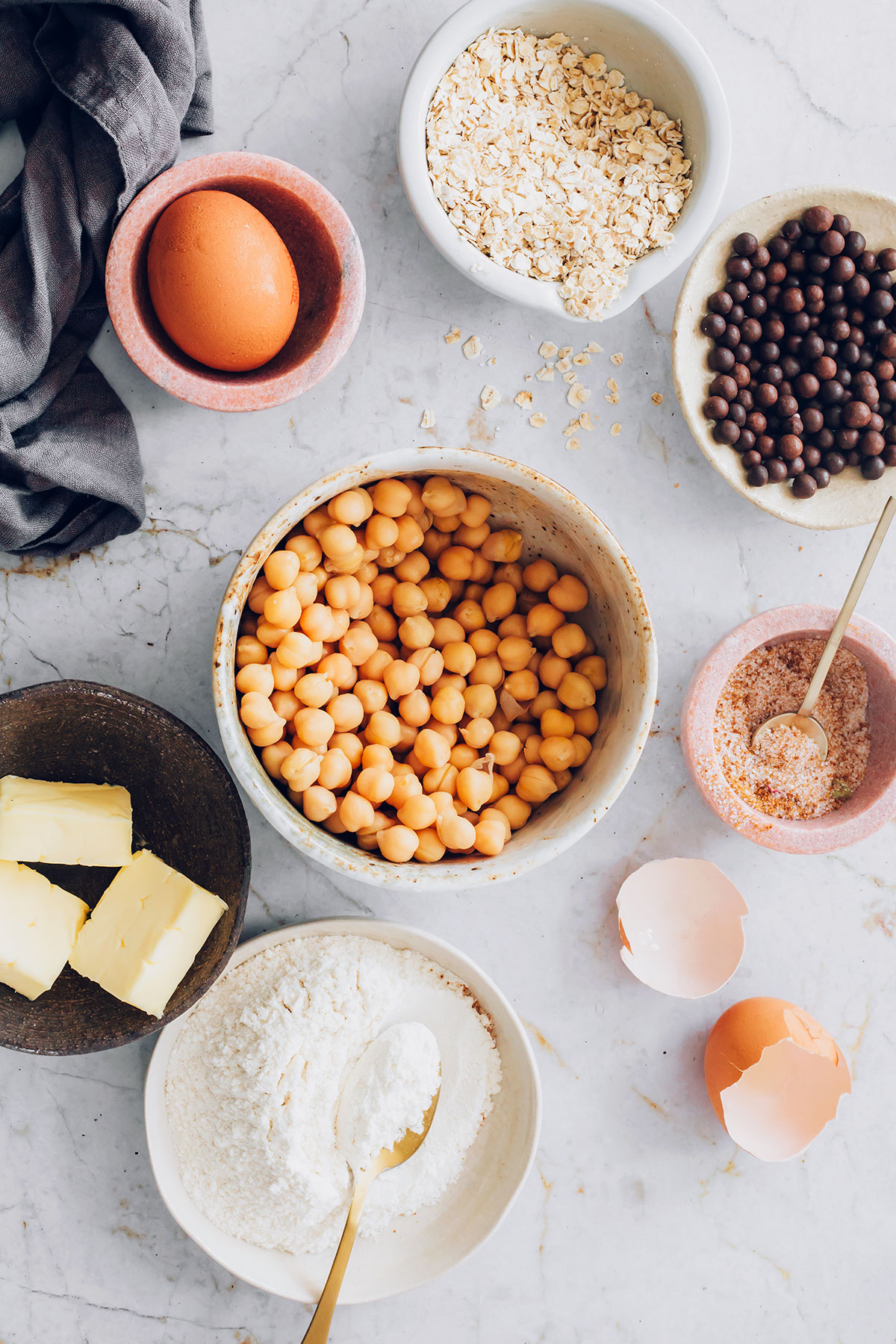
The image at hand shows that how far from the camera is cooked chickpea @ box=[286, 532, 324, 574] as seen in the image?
2.88 feet

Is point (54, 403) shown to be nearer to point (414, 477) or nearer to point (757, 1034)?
point (414, 477)

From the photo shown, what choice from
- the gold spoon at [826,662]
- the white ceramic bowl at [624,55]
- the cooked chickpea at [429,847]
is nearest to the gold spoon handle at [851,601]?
the gold spoon at [826,662]

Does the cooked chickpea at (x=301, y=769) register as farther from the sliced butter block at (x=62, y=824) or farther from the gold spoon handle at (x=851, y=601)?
the gold spoon handle at (x=851, y=601)

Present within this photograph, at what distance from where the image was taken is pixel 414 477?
917mm

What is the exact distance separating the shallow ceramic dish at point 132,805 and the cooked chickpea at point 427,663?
22 cm

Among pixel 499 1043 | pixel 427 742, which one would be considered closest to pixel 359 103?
pixel 427 742

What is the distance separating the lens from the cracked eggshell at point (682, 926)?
3.41 feet

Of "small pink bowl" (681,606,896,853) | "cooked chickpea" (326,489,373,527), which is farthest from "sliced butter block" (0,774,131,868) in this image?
"small pink bowl" (681,606,896,853)

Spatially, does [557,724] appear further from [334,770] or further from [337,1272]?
[337,1272]

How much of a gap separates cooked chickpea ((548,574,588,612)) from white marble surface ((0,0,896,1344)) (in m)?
0.16

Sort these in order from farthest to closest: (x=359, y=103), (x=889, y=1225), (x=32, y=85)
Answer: (x=889, y=1225)
(x=359, y=103)
(x=32, y=85)

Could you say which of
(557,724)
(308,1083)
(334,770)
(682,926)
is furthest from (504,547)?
(308,1083)

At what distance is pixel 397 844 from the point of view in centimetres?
85

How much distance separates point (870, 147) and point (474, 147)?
508 mm
